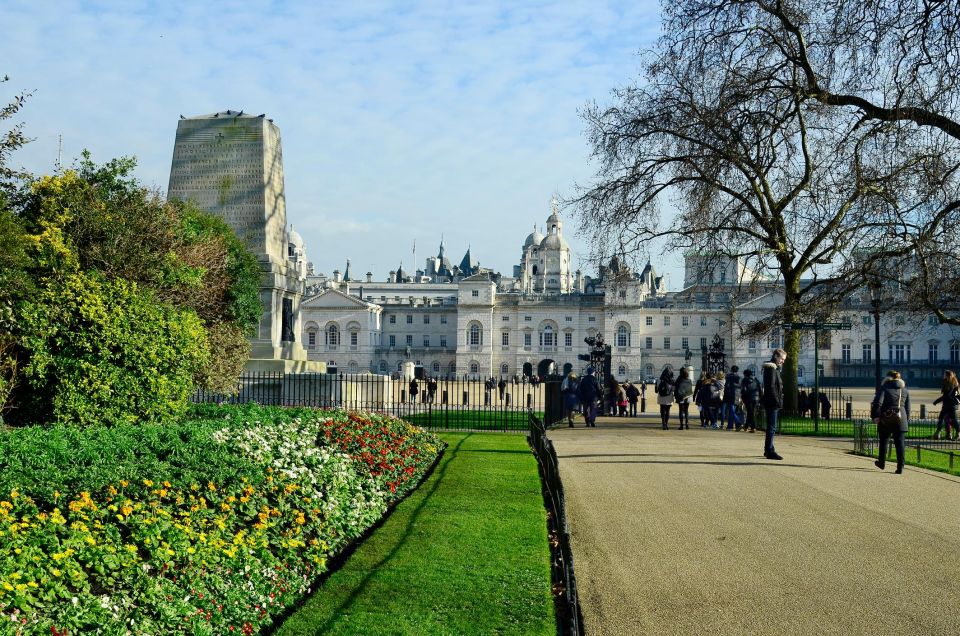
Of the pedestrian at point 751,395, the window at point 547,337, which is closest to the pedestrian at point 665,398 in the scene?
the pedestrian at point 751,395

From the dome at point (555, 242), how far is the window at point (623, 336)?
95.4ft

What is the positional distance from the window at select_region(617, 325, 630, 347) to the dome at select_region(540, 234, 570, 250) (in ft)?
95.4

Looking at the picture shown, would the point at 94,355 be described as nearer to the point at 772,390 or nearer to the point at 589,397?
the point at 772,390

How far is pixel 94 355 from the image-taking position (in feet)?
40.4

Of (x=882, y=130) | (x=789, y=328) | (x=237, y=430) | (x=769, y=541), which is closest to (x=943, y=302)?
(x=789, y=328)

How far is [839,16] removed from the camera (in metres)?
15.6

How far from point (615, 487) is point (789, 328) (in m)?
13.8

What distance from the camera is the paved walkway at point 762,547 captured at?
222 inches

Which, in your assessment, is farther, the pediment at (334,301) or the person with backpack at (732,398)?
the pediment at (334,301)

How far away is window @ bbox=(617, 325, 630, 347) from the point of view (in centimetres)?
9862

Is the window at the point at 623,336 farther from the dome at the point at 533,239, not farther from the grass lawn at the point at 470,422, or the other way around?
the grass lawn at the point at 470,422

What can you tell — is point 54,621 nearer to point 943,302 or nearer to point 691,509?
point 691,509

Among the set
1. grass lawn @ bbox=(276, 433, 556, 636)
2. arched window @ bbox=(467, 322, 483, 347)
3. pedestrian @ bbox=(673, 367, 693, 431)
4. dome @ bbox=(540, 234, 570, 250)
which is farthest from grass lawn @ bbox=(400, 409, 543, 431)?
dome @ bbox=(540, 234, 570, 250)

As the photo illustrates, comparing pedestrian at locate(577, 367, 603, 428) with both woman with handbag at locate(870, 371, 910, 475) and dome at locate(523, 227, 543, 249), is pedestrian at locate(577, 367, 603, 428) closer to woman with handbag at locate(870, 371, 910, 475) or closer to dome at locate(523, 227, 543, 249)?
woman with handbag at locate(870, 371, 910, 475)
